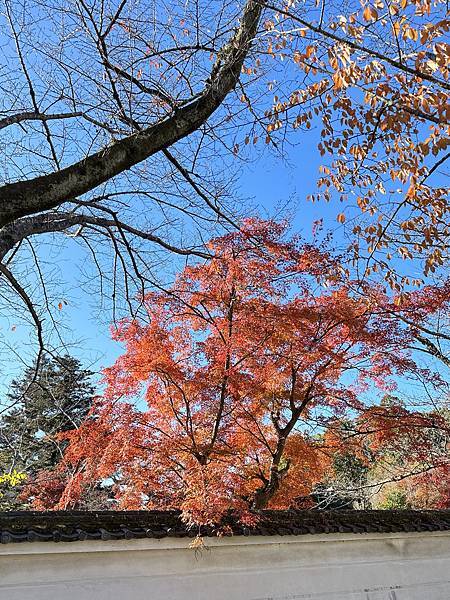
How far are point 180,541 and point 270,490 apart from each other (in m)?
3.28

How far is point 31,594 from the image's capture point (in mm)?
4711

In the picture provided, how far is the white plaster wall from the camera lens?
15.9 feet

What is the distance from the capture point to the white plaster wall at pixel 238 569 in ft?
15.9

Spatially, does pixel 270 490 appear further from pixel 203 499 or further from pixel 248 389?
pixel 203 499

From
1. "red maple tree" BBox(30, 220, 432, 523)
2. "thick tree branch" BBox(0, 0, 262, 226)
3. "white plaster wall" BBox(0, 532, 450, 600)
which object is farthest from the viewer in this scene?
"red maple tree" BBox(30, 220, 432, 523)

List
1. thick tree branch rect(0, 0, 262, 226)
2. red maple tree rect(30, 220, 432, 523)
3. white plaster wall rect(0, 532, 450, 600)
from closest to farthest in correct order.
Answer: thick tree branch rect(0, 0, 262, 226)
white plaster wall rect(0, 532, 450, 600)
red maple tree rect(30, 220, 432, 523)

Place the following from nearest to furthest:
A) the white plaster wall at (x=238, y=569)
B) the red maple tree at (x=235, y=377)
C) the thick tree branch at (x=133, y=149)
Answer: the thick tree branch at (x=133, y=149) → the white plaster wall at (x=238, y=569) → the red maple tree at (x=235, y=377)

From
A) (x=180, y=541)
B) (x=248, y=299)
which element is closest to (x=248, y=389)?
(x=248, y=299)

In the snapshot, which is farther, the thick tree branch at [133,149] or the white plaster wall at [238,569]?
the white plaster wall at [238,569]

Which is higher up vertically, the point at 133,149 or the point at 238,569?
the point at 133,149

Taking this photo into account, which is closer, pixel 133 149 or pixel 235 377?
pixel 133 149

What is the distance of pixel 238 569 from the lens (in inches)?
227

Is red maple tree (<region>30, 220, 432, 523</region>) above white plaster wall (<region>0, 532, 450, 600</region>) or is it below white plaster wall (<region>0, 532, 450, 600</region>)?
above

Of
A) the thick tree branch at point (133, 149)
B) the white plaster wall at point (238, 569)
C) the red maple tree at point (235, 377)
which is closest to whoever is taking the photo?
the thick tree branch at point (133, 149)
